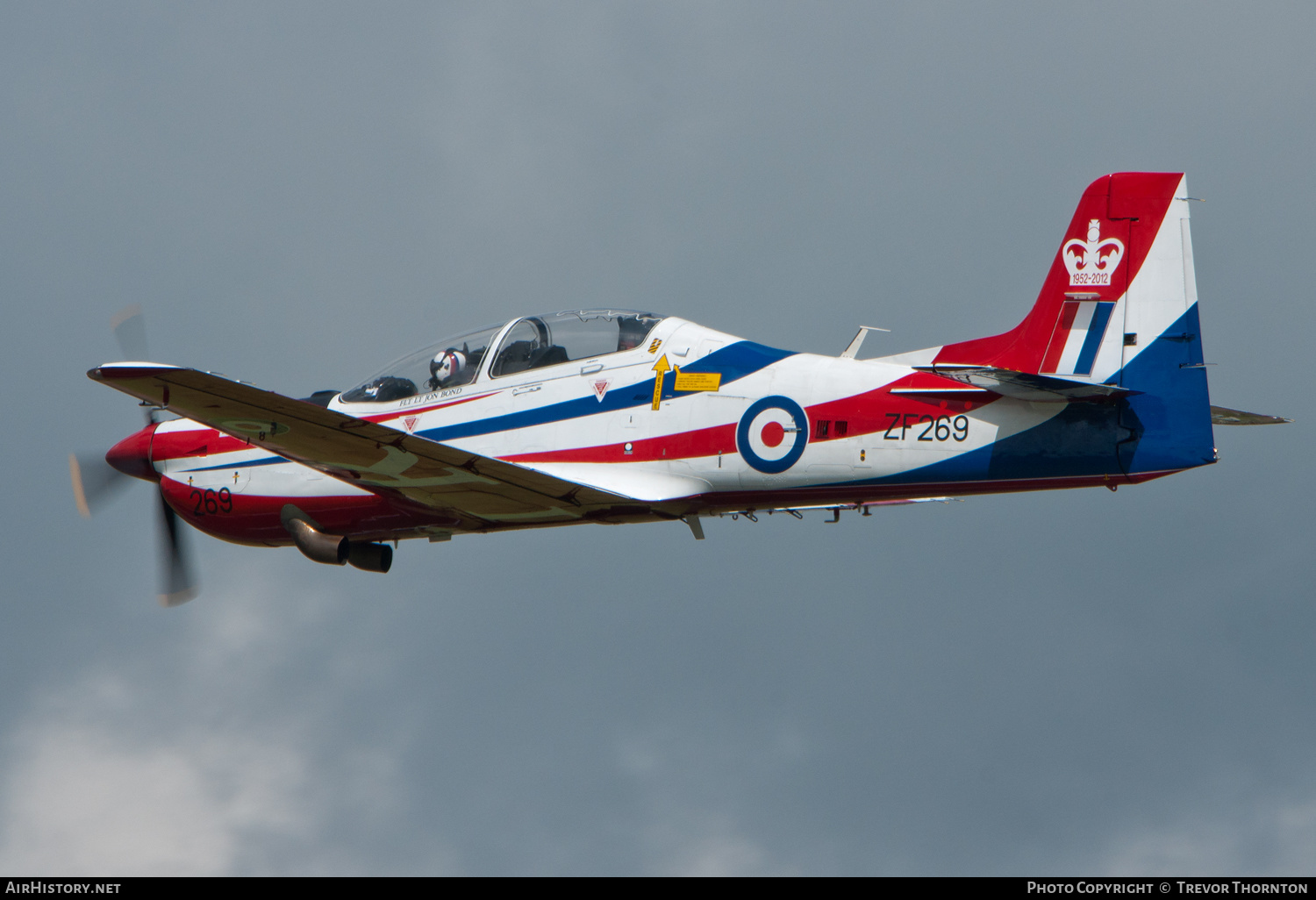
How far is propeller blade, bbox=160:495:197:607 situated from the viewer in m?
17.7

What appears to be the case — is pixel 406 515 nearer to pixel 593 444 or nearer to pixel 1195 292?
pixel 593 444

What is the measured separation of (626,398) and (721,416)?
1054mm

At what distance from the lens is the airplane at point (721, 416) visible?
12.9 metres

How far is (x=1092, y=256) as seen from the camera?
43.8 feet

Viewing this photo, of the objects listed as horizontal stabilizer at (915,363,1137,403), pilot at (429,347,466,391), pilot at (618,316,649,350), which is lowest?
horizontal stabilizer at (915,363,1137,403)

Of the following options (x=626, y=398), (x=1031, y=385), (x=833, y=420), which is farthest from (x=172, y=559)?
(x=1031, y=385)

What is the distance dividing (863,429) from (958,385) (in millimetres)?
977

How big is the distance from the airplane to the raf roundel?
0.02 meters

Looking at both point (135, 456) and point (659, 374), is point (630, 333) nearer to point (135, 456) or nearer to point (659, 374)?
point (659, 374)

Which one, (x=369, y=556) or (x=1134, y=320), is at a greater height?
(x=1134, y=320)

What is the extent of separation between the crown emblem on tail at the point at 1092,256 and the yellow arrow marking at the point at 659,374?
158 inches

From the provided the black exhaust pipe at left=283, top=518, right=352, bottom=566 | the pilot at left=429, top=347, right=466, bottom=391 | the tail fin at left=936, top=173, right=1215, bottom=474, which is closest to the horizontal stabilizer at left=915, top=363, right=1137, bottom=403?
the tail fin at left=936, top=173, right=1215, bottom=474

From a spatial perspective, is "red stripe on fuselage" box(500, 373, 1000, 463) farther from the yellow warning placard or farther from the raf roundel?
the yellow warning placard

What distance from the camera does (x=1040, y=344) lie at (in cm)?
1344
